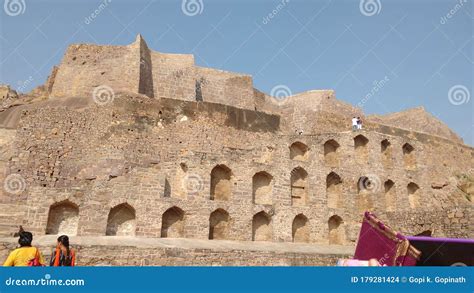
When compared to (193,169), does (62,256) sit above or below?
below

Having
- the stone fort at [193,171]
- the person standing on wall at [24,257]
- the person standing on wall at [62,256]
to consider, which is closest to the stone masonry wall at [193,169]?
the stone fort at [193,171]

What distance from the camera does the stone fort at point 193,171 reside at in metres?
14.2

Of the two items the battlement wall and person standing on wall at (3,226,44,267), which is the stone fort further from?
person standing on wall at (3,226,44,267)

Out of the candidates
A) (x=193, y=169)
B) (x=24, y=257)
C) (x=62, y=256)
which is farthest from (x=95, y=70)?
(x=24, y=257)

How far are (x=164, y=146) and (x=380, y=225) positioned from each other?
47.9ft

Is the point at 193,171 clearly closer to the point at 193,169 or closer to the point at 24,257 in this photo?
the point at 193,169

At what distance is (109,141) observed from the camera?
60.4 ft

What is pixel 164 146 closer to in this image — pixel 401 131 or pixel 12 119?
pixel 12 119

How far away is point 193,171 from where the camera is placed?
1702cm

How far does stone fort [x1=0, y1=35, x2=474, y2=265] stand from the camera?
1422 cm

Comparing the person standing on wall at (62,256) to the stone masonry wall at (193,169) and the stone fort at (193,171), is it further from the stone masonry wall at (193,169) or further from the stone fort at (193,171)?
the stone masonry wall at (193,169)

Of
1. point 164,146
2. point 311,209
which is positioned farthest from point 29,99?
point 311,209

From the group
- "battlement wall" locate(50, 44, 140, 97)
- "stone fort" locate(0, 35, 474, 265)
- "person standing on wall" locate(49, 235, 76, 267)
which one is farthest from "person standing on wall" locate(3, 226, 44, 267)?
"battlement wall" locate(50, 44, 140, 97)

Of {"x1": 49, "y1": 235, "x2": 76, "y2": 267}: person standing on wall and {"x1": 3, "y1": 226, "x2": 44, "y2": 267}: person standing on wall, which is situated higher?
{"x1": 49, "y1": 235, "x2": 76, "y2": 267}: person standing on wall
